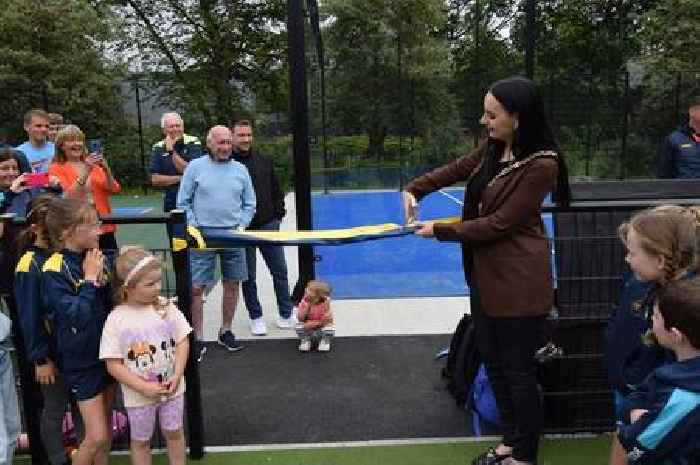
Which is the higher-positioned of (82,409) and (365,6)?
(365,6)

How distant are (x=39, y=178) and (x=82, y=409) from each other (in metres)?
1.91

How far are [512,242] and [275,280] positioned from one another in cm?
301

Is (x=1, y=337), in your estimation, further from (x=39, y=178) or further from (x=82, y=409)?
(x=39, y=178)

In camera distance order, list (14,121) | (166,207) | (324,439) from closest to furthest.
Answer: (324,439) < (166,207) < (14,121)

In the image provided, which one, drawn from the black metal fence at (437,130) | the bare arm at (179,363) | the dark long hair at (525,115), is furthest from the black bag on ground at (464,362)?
the black metal fence at (437,130)

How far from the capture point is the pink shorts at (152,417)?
2971 millimetres

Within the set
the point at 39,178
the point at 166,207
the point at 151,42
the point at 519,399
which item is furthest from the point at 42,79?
the point at 519,399

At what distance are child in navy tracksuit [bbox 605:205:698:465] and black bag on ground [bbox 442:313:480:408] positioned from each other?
1306 mm

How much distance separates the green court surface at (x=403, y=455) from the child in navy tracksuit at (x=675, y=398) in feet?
4.95

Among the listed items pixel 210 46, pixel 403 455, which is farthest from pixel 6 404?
pixel 210 46

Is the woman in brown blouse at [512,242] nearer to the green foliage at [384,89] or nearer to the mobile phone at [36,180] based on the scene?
the mobile phone at [36,180]

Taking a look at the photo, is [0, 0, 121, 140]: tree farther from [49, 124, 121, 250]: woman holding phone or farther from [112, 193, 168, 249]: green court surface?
[49, 124, 121, 250]: woman holding phone

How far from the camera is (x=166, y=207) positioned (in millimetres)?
6008

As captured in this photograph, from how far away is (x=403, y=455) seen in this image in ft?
11.7
